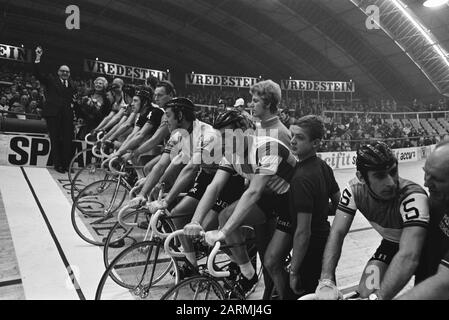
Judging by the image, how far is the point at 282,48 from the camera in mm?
22453

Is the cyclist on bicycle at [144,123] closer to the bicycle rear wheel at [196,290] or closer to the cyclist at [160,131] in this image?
the cyclist at [160,131]

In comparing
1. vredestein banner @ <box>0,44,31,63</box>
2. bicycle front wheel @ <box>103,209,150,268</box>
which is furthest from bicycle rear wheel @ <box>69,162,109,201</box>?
vredestein banner @ <box>0,44,31,63</box>

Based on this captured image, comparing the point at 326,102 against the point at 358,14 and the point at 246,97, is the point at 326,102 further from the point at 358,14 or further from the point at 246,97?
the point at 358,14

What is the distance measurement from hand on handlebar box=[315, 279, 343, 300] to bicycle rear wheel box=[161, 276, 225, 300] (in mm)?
674

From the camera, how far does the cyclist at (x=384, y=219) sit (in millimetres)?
1574

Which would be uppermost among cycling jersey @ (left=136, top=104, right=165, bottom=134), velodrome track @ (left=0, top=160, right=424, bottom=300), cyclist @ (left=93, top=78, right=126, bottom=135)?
cyclist @ (left=93, top=78, right=126, bottom=135)

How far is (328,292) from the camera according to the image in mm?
1510

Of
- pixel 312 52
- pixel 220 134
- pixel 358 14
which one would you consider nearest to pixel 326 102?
pixel 312 52

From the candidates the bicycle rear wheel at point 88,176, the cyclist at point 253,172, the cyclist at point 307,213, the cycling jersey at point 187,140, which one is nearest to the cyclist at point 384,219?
the cyclist at point 307,213

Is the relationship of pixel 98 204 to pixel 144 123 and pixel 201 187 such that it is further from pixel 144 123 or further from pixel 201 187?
pixel 201 187

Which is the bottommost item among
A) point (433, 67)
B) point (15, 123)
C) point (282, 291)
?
point (282, 291)

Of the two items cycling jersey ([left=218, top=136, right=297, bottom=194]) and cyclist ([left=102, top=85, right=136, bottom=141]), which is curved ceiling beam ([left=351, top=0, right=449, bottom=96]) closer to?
cyclist ([left=102, top=85, right=136, bottom=141])

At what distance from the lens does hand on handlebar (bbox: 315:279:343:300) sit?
1.47m
